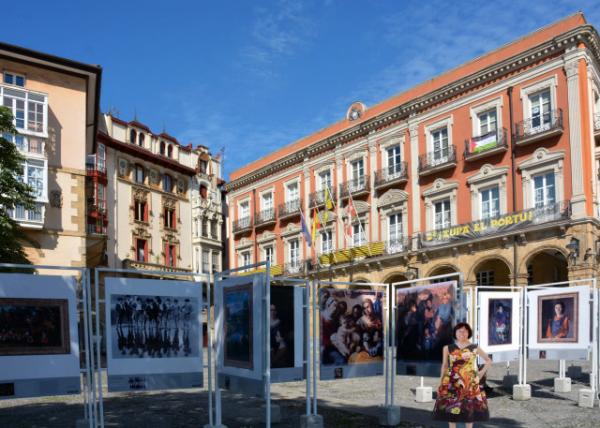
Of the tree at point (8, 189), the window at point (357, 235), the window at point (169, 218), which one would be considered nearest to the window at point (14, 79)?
the tree at point (8, 189)

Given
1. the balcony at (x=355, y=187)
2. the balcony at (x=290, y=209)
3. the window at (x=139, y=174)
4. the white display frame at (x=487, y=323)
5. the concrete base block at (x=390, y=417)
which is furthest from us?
the window at (x=139, y=174)

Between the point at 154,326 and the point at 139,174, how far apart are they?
144 feet

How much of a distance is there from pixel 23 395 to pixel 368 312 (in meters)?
6.16

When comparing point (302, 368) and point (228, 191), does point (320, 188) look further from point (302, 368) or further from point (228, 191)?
point (302, 368)

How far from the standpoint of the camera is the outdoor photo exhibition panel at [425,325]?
11.4 m

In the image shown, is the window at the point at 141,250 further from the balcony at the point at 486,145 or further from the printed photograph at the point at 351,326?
the printed photograph at the point at 351,326

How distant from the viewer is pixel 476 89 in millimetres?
34344

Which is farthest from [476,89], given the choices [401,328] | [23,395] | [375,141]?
[23,395]

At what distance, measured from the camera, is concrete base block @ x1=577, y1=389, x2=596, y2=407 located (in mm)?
13039

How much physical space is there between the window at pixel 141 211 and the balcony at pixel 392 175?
69.8 feet

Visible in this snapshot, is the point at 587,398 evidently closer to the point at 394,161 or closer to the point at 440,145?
the point at 440,145

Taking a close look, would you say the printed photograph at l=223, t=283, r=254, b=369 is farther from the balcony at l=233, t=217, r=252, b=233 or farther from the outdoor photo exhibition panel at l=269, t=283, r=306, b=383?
the balcony at l=233, t=217, r=252, b=233

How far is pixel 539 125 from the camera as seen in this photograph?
31297 mm

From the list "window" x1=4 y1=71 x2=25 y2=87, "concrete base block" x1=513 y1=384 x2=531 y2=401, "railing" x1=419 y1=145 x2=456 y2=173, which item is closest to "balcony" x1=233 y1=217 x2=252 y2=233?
"railing" x1=419 y1=145 x2=456 y2=173
